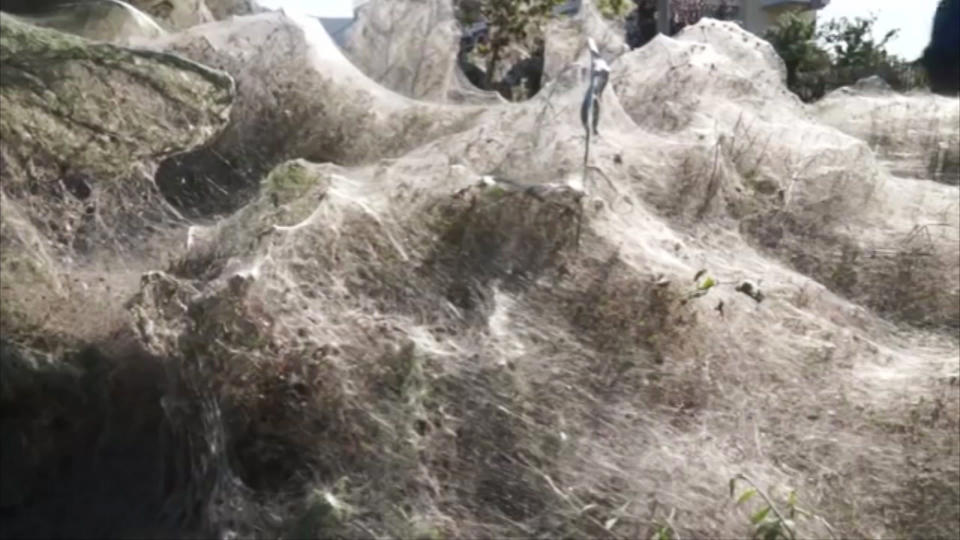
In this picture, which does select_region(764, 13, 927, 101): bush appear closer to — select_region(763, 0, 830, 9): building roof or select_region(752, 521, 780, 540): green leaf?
select_region(763, 0, 830, 9): building roof

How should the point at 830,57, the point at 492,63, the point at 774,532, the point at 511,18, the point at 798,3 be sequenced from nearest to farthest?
1. the point at 774,532
2. the point at 492,63
3. the point at 511,18
4. the point at 830,57
5. the point at 798,3

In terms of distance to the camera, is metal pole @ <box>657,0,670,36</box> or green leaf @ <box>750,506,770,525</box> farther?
metal pole @ <box>657,0,670,36</box>

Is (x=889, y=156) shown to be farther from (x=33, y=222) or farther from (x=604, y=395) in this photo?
(x=33, y=222)

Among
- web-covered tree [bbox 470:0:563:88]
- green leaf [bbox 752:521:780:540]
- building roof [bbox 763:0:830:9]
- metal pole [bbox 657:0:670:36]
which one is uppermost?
green leaf [bbox 752:521:780:540]

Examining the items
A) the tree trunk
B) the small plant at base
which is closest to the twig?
the small plant at base

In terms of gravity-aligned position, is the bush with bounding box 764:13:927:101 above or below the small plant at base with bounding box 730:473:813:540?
below

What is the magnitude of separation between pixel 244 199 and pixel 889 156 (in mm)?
3389

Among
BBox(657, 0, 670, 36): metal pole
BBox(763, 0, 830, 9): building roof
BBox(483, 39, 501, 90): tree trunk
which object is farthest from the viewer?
BBox(763, 0, 830, 9): building roof

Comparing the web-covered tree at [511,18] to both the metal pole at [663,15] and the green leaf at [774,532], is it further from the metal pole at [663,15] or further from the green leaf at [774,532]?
the green leaf at [774,532]

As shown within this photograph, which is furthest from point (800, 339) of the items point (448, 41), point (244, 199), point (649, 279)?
point (448, 41)

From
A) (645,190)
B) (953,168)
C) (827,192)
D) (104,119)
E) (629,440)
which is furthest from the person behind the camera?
(953,168)

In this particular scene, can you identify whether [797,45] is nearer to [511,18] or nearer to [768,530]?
[511,18]

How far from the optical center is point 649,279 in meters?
5.57

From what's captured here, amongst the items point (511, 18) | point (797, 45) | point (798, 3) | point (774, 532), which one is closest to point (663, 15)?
point (797, 45)
